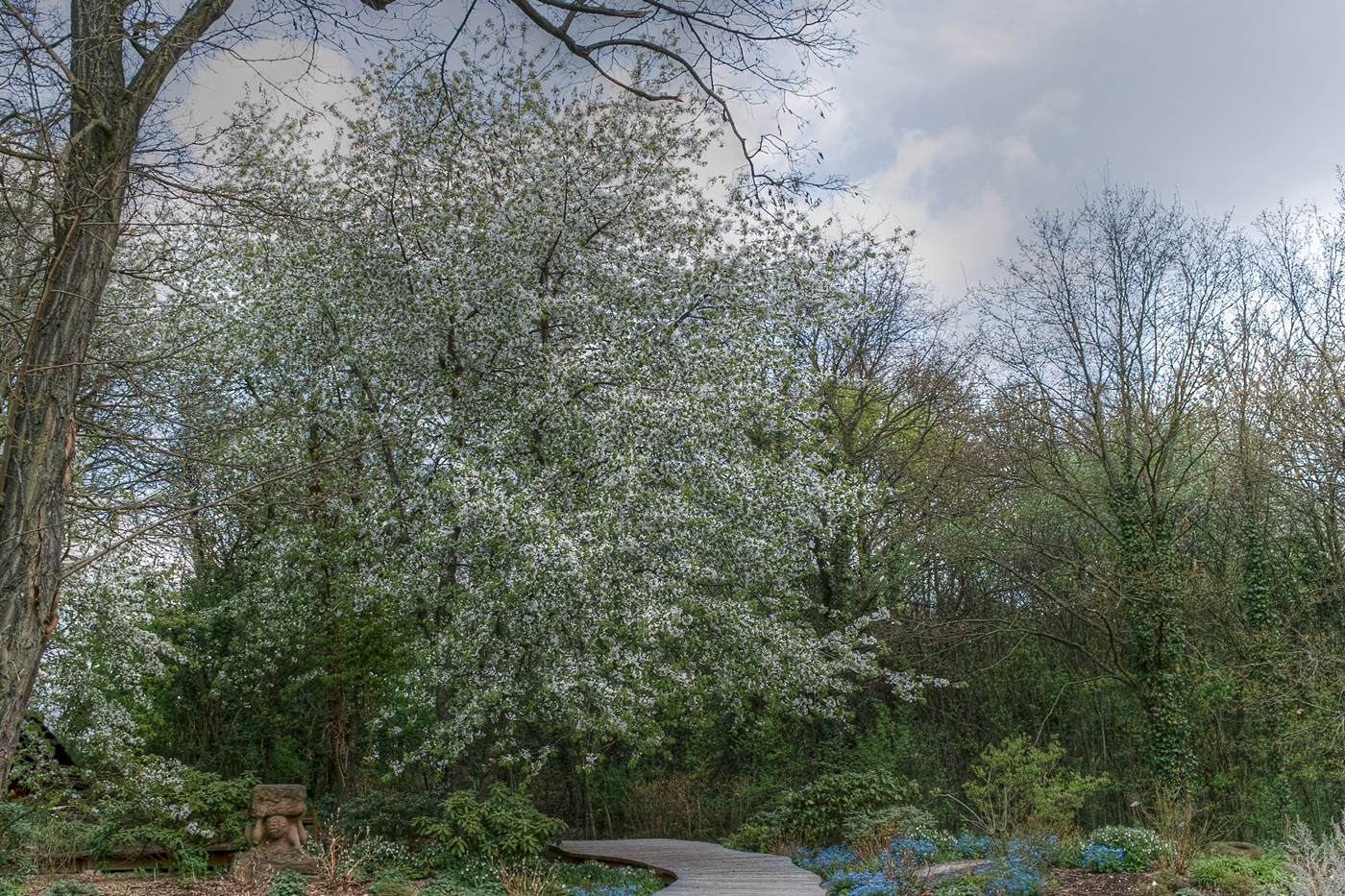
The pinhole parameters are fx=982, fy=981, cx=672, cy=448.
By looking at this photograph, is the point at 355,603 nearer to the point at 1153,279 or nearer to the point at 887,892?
the point at 887,892

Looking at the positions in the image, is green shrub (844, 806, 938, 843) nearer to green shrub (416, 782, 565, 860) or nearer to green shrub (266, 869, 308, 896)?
green shrub (416, 782, 565, 860)

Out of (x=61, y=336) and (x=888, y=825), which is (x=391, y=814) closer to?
(x=888, y=825)

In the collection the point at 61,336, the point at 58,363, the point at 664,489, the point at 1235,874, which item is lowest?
the point at 1235,874

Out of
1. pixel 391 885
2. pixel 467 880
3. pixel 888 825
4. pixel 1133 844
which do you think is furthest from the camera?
pixel 888 825

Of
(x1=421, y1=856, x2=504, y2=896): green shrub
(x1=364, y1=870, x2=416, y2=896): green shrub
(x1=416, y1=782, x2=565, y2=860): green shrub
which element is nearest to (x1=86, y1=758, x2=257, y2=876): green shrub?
(x1=416, y1=782, x2=565, y2=860): green shrub

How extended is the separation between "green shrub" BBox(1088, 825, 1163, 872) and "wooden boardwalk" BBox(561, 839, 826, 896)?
9.52 ft

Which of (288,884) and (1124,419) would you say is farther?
(1124,419)

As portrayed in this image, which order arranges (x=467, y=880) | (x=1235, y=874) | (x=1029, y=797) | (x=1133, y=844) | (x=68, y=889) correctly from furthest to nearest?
(x=1029, y=797), (x=1133, y=844), (x=467, y=880), (x=1235, y=874), (x=68, y=889)

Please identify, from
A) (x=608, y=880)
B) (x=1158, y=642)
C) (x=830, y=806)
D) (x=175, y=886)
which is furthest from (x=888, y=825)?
(x=175, y=886)

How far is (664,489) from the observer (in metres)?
10.7

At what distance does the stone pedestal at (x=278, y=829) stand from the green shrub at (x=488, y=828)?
124 centimetres

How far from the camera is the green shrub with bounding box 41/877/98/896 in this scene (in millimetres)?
7336

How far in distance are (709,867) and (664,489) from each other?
4237mm

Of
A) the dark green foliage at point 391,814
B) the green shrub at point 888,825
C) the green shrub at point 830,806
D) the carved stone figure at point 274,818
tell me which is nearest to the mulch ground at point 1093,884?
Answer: the green shrub at point 888,825
